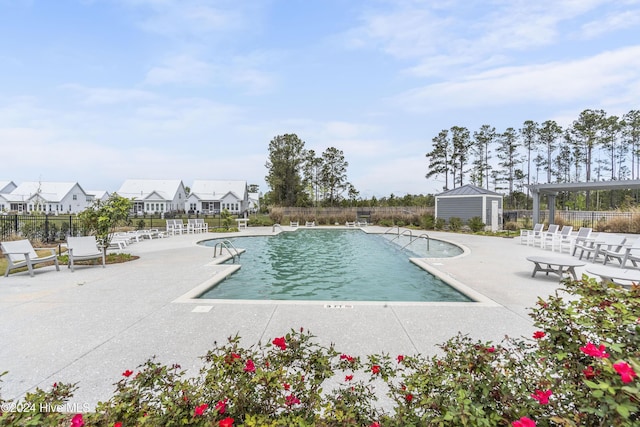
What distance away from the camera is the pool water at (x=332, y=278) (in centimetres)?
617

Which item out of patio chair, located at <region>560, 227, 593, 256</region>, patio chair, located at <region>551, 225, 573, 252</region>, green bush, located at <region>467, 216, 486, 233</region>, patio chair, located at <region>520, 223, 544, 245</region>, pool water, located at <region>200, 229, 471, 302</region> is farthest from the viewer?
green bush, located at <region>467, 216, 486, 233</region>

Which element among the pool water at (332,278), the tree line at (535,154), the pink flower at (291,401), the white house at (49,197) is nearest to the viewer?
the pink flower at (291,401)

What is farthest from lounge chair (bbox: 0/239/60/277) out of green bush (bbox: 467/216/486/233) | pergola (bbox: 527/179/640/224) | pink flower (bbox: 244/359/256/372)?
pergola (bbox: 527/179/640/224)

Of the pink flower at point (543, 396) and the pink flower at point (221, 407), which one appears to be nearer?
the pink flower at point (543, 396)

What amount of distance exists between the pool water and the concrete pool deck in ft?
2.30

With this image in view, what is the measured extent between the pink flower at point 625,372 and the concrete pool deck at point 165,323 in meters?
2.29

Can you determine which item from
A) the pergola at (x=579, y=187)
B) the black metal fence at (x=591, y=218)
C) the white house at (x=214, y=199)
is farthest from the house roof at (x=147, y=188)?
the pergola at (x=579, y=187)

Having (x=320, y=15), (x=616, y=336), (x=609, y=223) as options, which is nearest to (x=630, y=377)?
(x=616, y=336)

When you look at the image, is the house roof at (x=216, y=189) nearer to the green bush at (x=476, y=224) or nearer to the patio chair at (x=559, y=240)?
the green bush at (x=476, y=224)

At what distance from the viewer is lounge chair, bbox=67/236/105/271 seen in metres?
7.79

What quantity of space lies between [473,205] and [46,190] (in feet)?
174

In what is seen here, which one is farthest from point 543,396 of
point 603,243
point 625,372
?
point 603,243

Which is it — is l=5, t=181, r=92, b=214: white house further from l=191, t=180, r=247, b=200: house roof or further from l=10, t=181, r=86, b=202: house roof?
l=191, t=180, r=247, b=200: house roof

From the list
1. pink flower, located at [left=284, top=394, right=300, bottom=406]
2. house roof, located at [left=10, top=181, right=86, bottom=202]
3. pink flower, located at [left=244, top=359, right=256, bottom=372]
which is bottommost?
pink flower, located at [left=284, top=394, right=300, bottom=406]
